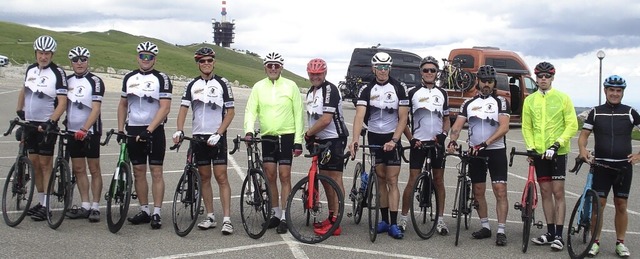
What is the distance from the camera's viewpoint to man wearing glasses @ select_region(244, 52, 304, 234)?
8414mm

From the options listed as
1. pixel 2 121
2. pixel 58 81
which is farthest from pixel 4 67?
pixel 58 81

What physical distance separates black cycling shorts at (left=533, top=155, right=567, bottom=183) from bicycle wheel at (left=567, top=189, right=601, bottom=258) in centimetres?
39

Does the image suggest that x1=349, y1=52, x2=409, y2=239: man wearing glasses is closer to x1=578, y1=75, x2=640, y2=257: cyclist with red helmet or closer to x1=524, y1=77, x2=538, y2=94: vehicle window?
x1=578, y1=75, x2=640, y2=257: cyclist with red helmet

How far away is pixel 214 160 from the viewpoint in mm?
8438

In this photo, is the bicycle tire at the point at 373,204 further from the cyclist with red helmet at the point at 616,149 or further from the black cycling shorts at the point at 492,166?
the cyclist with red helmet at the point at 616,149

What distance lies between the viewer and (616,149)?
772cm

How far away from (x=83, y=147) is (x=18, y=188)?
3.00ft

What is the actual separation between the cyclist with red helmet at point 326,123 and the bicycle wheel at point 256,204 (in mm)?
628

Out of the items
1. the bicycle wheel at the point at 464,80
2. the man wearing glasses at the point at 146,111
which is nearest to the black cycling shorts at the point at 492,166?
the man wearing glasses at the point at 146,111

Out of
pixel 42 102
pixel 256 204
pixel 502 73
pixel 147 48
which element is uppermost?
pixel 502 73

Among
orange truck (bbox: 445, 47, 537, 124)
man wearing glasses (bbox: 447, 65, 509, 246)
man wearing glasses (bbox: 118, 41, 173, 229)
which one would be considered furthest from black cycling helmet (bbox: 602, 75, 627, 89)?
orange truck (bbox: 445, 47, 537, 124)

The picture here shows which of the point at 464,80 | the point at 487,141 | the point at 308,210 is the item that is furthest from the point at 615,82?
the point at 464,80

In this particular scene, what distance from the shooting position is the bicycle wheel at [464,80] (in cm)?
2400

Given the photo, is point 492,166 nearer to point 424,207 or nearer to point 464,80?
point 424,207
